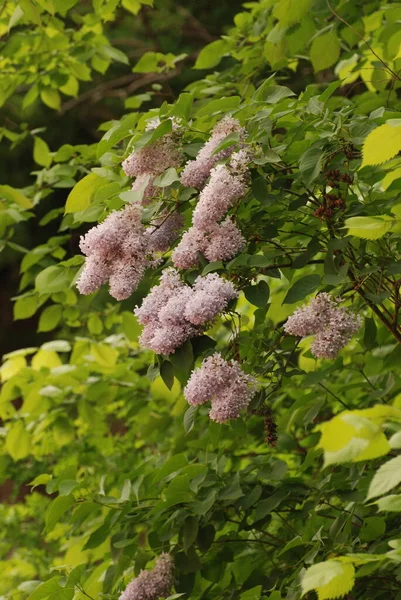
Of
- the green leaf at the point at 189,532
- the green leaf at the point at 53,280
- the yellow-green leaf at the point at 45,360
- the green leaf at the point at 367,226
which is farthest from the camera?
the yellow-green leaf at the point at 45,360

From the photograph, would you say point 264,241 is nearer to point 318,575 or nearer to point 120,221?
point 120,221

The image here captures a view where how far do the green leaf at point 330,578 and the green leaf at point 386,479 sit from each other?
0.14 m

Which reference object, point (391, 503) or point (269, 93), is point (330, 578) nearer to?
point (391, 503)

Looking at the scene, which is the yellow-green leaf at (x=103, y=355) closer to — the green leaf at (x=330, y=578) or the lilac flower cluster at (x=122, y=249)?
the lilac flower cluster at (x=122, y=249)

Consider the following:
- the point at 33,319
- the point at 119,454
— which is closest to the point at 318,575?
the point at 119,454

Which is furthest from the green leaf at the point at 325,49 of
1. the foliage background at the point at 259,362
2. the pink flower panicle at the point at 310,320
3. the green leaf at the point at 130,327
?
the pink flower panicle at the point at 310,320

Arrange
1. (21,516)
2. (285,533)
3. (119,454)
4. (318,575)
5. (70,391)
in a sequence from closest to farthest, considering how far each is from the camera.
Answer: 1. (318,575)
2. (285,533)
3. (70,391)
4. (119,454)
5. (21,516)

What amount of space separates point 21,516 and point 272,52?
262 centimetres

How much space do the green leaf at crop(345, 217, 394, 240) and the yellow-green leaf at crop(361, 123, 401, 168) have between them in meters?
0.08

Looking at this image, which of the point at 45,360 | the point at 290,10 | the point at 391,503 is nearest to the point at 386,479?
the point at 391,503

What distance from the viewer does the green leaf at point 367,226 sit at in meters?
1.21

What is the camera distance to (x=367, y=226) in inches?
47.6

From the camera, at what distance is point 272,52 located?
2.52 meters

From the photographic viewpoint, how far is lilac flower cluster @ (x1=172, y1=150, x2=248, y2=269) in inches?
55.9
